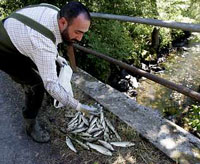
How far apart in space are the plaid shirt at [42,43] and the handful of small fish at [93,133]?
2.69 feet

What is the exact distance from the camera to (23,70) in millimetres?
2254

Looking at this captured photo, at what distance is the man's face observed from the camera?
1.77 metres

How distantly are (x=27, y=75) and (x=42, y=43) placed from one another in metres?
0.66

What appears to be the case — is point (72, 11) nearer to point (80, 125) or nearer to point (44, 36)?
point (44, 36)

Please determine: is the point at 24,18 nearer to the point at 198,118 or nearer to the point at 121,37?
the point at 198,118

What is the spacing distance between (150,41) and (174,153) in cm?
708

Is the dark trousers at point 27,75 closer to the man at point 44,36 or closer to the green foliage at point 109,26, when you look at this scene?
the man at point 44,36

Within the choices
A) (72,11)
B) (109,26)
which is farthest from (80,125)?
(109,26)

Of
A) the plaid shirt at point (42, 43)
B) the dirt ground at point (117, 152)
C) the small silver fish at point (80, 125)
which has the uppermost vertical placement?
the plaid shirt at point (42, 43)

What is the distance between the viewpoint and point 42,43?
1.74 meters

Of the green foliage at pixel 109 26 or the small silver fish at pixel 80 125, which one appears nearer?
the small silver fish at pixel 80 125

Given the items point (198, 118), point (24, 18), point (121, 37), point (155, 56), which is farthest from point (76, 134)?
point (155, 56)

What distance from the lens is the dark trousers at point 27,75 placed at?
2160mm

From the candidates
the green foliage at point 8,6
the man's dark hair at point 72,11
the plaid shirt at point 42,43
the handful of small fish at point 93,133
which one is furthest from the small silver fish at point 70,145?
the green foliage at point 8,6
